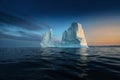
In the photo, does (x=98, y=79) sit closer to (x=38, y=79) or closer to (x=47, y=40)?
(x=38, y=79)

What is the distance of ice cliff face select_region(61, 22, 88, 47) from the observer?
80.5m

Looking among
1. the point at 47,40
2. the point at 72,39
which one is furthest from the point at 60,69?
the point at 47,40

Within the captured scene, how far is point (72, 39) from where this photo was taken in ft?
272

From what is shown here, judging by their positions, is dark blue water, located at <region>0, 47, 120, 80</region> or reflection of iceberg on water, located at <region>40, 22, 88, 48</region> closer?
dark blue water, located at <region>0, 47, 120, 80</region>

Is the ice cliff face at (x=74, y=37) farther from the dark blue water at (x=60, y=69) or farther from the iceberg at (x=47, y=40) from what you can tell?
the dark blue water at (x=60, y=69)

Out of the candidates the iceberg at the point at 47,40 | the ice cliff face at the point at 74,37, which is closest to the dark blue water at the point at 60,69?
the ice cliff face at the point at 74,37

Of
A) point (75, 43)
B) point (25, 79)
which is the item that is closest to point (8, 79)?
point (25, 79)

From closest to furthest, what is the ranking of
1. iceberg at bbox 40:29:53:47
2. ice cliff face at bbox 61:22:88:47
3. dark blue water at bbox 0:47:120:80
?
1. dark blue water at bbox 0:47:120:80
2. ice cliff face at bbox 61:22:88:47
3. iceberg at bbox 40:29:53:47

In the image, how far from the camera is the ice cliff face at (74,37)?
8050cm

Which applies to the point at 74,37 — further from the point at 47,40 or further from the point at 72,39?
the point at 47,40

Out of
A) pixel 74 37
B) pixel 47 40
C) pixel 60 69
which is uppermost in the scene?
pixel 74 37

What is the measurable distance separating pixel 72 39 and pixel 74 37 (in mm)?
2143

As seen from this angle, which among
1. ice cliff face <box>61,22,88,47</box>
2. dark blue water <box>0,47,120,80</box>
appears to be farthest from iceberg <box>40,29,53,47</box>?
dark blue water <box>0,47,120,80</box>

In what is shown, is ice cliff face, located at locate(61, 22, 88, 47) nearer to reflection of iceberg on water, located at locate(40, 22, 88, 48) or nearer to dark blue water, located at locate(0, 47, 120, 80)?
reflection of iceberg on water, located at locate(40, 22, 88, 48)
